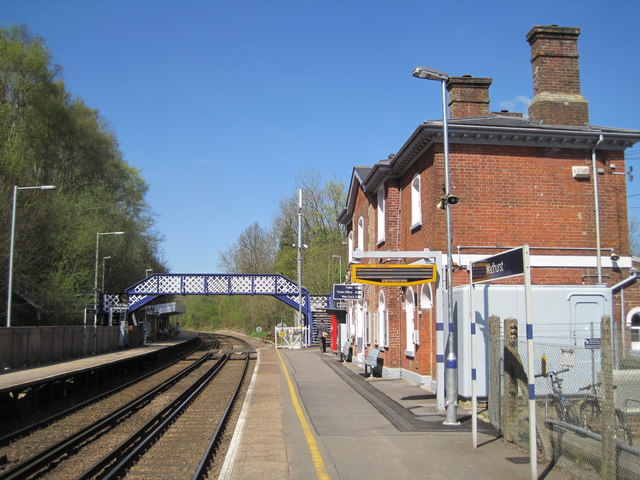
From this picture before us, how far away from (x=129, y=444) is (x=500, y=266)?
6958 mm

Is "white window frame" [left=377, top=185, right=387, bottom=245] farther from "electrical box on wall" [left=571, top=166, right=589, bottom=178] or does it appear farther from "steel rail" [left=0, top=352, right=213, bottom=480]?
"steel rail" [left=0, top=352, right=213, bottom=480]

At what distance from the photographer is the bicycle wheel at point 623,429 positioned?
24.4 ft

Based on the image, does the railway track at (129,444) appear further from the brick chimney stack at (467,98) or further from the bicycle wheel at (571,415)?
the brick chimney stack at (467,98)

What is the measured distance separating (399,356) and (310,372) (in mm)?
4047

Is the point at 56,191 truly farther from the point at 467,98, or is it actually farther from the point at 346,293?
the point at 467,98

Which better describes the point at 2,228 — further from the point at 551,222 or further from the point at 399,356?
the point at 551,222

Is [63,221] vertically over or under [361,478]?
over

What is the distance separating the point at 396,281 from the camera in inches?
493

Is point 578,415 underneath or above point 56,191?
underneath

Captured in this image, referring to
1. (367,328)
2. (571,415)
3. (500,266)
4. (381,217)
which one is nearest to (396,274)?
(500,266)

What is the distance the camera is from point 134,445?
10.9 m

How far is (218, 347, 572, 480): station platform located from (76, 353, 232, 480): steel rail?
150 cm

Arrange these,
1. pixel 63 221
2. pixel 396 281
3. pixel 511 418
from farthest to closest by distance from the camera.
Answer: pixel 63 221 < pixel 396 281 < pixel 511 418

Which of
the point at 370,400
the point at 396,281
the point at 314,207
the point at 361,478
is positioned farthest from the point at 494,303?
the point at 314,207
